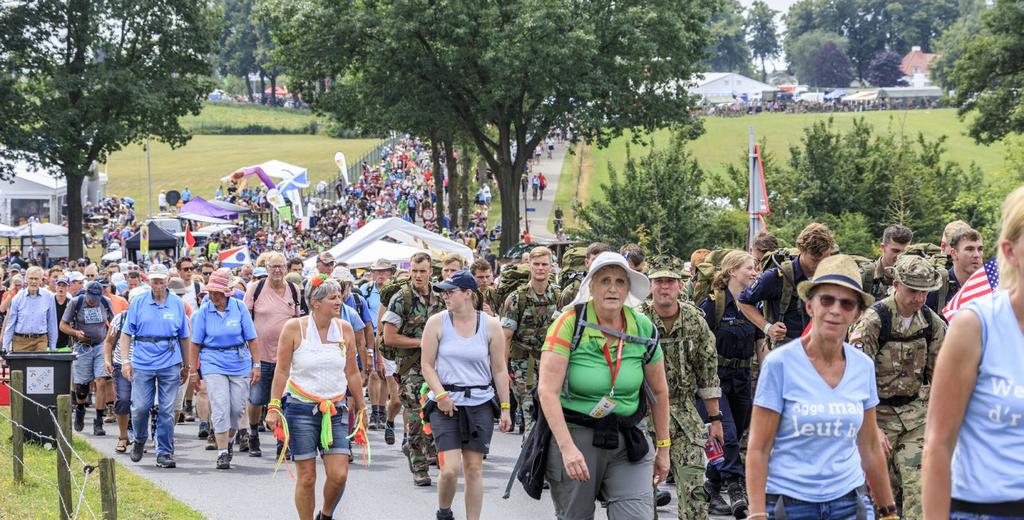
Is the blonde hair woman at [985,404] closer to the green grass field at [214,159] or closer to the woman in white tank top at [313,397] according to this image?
the woman in white tank top at [313,397]

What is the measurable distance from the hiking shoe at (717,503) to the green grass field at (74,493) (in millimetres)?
3843

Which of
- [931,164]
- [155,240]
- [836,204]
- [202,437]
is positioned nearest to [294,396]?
[202,437]

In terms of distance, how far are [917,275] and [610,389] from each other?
1961mm

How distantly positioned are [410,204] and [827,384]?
180 feet

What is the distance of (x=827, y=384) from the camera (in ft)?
18.2

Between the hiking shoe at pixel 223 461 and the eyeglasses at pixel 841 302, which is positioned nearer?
the eyeglasses at pixel 841 302

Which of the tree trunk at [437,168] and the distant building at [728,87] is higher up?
the distant building at [728,87]

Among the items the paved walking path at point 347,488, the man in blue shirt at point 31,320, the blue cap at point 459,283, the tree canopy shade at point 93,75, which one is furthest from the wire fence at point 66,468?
the tree canopy shade at point 93,75

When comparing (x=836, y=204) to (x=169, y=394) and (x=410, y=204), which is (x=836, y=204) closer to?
(x=169, y=394)

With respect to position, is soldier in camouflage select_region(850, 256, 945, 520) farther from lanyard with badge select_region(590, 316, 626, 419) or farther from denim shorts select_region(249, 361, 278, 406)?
denim shorts select_region(249, 361, 278, 406)

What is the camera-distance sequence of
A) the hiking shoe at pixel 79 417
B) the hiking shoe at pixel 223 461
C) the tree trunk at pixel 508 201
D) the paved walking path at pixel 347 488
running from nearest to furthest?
the paved walking path at pixel 347 488, the hiking shoe at pixel 223 461, the hiking shoe at pixel 79 417, the tree trunk at pixel 508 201

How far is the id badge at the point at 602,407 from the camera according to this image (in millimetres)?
7047

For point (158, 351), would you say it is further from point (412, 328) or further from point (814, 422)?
point (814, 422)

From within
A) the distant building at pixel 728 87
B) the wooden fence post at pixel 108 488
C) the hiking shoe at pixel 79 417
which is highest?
the distant building at pixel 728 87
